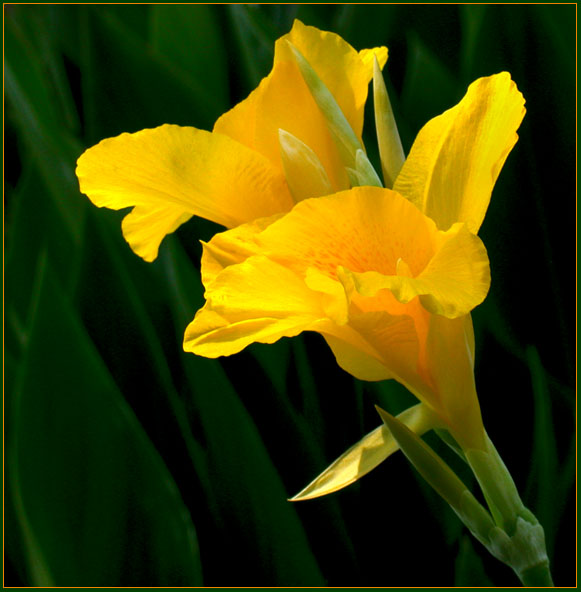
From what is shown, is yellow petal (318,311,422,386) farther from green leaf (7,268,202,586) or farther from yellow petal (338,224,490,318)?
green leaf (7,268,202,586)

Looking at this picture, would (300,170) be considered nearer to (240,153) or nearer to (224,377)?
(240,153)

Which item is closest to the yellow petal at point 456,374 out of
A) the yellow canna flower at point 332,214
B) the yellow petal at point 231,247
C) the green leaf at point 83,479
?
the yellow canna flower at point 332,214

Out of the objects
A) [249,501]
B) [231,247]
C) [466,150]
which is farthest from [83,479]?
[466,150]

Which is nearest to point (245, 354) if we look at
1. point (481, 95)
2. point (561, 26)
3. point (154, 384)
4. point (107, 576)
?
point (154, 384)

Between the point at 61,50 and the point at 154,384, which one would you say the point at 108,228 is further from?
the point at 61,50

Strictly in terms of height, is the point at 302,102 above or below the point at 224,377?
above
